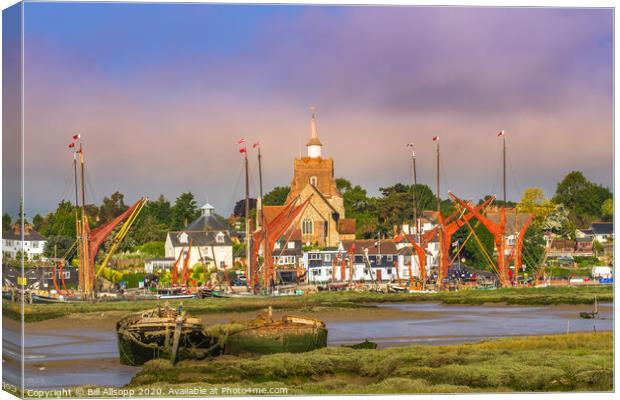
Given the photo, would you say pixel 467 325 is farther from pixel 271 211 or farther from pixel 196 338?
pixel 271 211

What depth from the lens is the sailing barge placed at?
1038 inches

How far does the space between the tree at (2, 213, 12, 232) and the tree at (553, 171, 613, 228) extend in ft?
41.1

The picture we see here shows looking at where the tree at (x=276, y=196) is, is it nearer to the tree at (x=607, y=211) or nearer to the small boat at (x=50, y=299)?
the small boat at (x=50, y=299)

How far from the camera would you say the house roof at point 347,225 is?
57.8 metres

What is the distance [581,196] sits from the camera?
111 ft

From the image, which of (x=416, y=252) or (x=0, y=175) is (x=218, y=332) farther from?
(x=416, y=252)

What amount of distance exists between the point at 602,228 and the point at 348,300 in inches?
581

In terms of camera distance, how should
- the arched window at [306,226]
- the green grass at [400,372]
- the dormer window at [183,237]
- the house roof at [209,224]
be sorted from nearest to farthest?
1. the green grass at [400,372]
2. the house roof at [209,224]
3. the dormer window at [183,237]
4. the arched window at [306,226]

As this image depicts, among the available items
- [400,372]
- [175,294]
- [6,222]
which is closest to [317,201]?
[175,294]

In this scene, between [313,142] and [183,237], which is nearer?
[313,142]

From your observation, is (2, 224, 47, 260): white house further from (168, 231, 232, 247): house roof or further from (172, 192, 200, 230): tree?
(168, 231, 232, 247): house roof

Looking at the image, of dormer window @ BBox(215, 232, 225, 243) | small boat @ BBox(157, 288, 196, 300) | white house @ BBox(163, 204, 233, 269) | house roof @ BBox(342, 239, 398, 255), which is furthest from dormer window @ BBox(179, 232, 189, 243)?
house roof @ BBox(342, 239, 398, 255)

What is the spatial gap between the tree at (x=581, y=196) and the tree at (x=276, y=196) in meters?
9.24

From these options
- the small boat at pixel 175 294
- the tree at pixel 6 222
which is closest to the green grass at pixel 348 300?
the small boat at pixel 175 294
